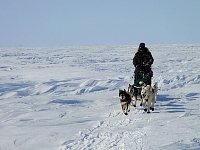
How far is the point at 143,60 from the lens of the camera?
411 inches

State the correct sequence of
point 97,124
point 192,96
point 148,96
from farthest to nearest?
point 192,96, point 148,96, point 97,124

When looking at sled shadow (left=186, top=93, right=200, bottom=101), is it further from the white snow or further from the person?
the person

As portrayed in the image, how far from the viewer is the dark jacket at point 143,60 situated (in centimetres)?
1037

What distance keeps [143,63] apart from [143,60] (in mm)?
82

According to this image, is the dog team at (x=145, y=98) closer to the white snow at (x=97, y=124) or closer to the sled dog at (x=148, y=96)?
the sled dog at (x=148, y=96)

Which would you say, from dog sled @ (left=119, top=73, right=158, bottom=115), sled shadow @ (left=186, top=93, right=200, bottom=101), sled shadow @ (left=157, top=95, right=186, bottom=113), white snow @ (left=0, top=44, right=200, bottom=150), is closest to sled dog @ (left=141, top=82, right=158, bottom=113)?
dog sled @ (left=119, top=73, right=158, bottom=115)

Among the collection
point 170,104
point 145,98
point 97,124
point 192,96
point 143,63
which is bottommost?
point 192,96

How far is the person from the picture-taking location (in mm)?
10359

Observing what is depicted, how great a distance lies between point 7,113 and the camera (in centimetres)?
1053

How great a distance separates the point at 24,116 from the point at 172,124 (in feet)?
13.4

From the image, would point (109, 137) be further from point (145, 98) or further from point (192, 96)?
point (192, 96)

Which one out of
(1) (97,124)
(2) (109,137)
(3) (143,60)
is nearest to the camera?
(2) (109,137)

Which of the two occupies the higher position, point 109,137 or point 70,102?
point 109,137

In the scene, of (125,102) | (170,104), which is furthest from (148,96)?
(170,104)
